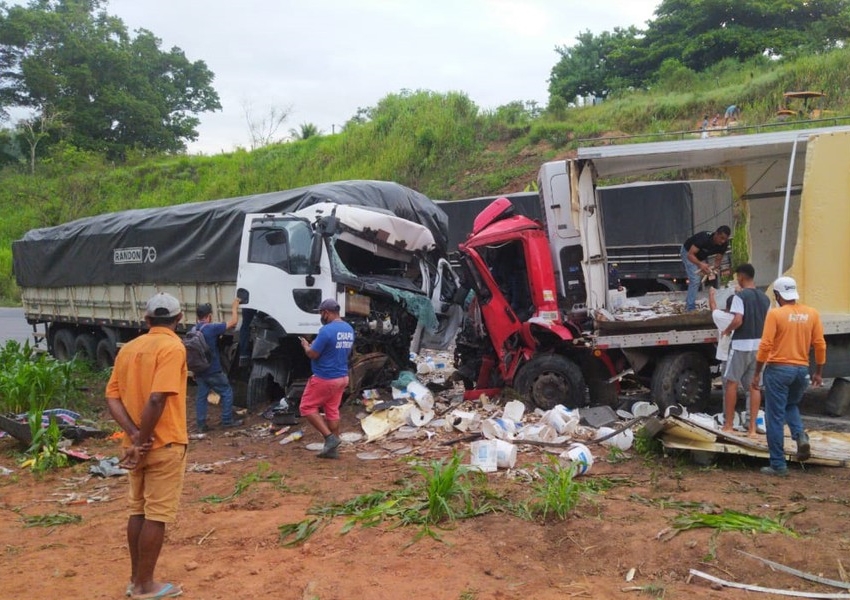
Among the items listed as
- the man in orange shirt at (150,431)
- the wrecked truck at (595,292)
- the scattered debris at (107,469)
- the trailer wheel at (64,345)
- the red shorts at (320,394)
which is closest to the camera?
the man in orange shirt at (150,431)

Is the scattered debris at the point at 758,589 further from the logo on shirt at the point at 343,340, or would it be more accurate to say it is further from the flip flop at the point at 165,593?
the logo on shirt at the point at 343,340

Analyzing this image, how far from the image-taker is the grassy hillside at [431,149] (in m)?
21.9

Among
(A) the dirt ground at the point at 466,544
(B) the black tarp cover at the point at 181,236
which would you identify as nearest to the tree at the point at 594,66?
(B) the black tarp cover at the point at 181,236

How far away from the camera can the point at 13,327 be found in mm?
21391

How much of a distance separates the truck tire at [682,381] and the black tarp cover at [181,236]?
4.21 m

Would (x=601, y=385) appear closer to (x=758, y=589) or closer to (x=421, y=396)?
(x=421, y=396)

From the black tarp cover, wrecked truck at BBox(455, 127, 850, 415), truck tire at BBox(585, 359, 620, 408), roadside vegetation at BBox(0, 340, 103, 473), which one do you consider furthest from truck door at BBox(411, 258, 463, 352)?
roadside vegetation at BBox(0, 340, 103, 473)

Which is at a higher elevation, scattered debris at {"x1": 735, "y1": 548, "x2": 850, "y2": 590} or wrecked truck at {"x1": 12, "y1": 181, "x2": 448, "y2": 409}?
wrecked truck at {"x1": 12, "y1": 181, "x2": 448, "y2": 409}

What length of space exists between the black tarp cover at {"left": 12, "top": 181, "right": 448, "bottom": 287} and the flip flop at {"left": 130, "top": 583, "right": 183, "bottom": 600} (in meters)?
6.80

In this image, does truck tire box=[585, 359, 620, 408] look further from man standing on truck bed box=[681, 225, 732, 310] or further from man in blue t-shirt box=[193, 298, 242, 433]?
man in blue t-shirt box=[193, 298, 242, 433]

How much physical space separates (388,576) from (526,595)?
82cm

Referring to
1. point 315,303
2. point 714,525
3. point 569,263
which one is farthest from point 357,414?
point 714,525

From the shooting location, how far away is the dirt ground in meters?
4.37

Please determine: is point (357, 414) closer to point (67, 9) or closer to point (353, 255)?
point (353, 255)
